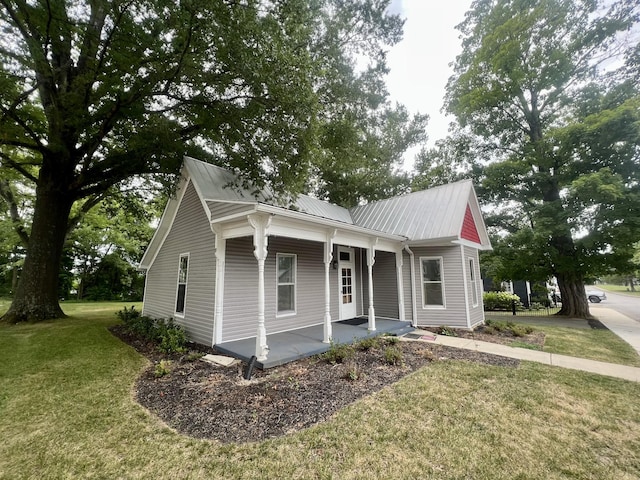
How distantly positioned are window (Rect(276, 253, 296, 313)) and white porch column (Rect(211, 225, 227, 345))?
5.76ft

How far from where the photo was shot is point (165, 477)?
2.63 meters

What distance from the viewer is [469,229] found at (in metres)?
10.9

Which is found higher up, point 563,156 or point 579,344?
point 563,156

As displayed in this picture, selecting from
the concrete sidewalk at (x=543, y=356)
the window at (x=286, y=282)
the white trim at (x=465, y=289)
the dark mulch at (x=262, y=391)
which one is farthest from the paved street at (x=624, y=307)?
the window at (x=286, y=282)

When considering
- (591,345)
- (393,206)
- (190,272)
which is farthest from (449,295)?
(190,272)

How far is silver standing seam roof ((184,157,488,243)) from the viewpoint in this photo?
331 inches

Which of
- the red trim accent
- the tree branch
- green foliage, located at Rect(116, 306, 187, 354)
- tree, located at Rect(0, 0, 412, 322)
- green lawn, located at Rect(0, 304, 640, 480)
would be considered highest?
tree, located at Rect(0, 0, 412, 322)

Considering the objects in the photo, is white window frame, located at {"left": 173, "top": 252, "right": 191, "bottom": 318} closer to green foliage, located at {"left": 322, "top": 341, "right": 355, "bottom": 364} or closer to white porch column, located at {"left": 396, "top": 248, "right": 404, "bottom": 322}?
green foliage, located at {"left": 322, "top": 341, "right": 355, "bottom": 364}

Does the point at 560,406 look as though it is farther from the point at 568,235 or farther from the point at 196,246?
the point at 568,235

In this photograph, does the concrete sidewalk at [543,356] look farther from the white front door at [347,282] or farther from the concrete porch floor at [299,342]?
the white front door at [347,282]

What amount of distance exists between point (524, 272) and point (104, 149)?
63.0 ft

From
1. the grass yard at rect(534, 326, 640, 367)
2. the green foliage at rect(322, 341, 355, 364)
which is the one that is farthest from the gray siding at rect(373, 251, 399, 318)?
the green foliage at rect(322, 341, 355, 364)

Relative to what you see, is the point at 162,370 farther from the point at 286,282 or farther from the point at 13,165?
the point at 13,165

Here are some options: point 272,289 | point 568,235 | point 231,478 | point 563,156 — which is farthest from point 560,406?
point 563,156
